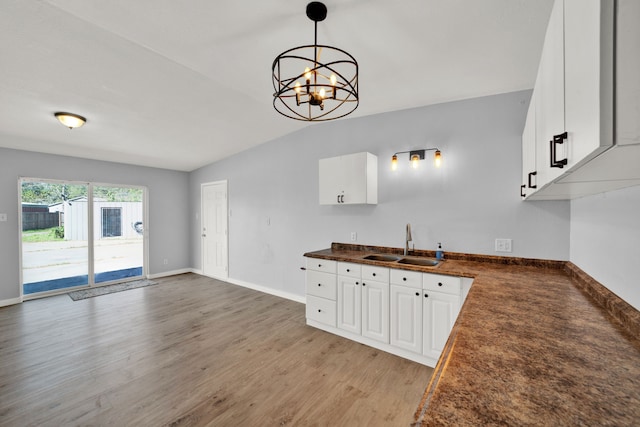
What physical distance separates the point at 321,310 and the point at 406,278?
1180mm

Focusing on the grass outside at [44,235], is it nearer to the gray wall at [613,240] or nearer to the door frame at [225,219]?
the door frame at [225,219]

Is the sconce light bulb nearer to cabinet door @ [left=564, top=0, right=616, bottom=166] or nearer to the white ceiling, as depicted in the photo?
the white ceiling

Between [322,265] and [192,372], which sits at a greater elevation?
[322,265]

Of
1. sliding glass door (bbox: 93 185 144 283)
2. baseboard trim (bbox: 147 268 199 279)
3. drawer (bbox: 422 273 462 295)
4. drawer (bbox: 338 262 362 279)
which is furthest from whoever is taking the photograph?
baseboard trim (bbox: 147 268 199 279)

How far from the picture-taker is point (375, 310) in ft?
9.11

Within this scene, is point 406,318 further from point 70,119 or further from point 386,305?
point 70,119

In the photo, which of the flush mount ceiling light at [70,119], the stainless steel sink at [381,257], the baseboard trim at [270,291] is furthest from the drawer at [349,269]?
the flush mount ceiling light at [70,119]

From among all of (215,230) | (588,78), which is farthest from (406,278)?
(215,230)

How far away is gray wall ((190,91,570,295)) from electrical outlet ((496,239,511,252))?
0.20 feet

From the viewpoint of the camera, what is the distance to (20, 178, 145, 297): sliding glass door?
436 cm

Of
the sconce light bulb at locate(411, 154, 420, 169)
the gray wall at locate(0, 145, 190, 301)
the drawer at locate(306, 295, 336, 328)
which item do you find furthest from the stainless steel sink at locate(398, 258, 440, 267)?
the gray wall at locate(0, 145, 190, 301)

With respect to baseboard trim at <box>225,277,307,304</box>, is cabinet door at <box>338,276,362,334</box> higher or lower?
higher

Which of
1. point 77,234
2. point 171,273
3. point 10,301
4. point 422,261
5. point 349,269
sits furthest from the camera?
point 171,273

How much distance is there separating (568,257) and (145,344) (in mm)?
4293
